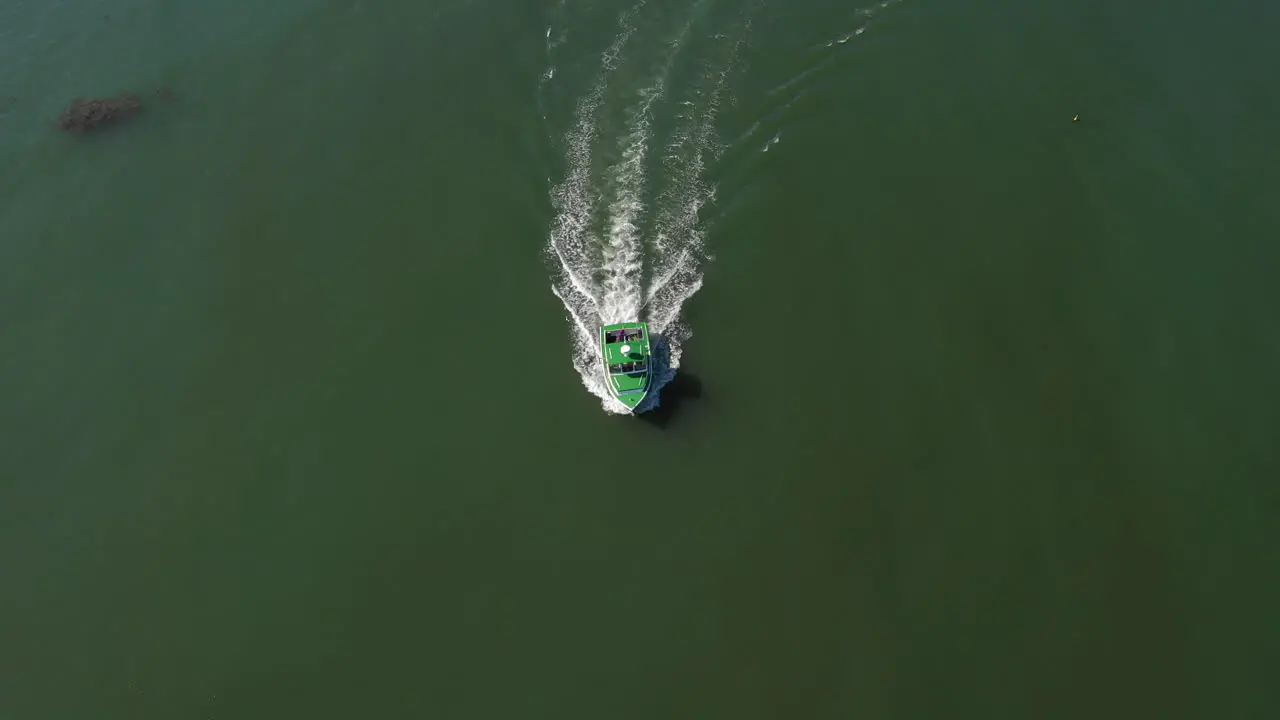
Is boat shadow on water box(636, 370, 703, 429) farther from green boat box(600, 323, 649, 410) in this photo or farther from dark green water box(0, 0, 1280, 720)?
green boat box(600, 323, 649, 410)

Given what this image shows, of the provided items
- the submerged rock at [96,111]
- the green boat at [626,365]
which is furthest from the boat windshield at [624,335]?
the submerged rock at [96,111]

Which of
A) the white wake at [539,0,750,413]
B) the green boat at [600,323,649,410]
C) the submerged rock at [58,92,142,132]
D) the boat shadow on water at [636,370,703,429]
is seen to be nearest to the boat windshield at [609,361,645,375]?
the green boat at [600,323,649,410]

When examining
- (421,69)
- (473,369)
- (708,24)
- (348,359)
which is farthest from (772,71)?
(348,359)

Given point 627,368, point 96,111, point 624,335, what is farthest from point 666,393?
point 96,111

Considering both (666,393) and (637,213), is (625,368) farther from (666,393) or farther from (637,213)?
(637,213)

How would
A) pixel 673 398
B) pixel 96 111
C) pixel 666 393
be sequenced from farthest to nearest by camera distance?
pixel 96 111 → pixel 666 393 → pixel 673 398

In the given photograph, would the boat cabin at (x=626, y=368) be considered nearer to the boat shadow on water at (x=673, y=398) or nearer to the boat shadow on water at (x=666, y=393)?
the boat shadow on water at (x=666, y=393)
